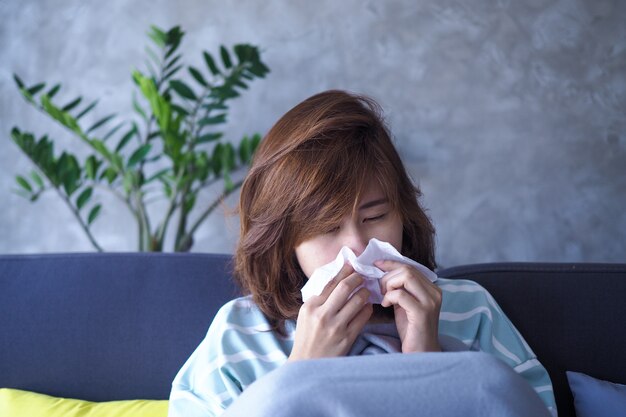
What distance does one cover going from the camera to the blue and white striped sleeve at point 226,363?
102 centimetres

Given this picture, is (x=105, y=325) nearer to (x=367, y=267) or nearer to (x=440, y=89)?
(x=367, y=267)

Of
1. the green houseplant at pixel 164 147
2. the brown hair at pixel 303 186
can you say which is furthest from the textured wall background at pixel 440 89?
the brown hair at pixel 303 186

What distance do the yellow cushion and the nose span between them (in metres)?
0.47

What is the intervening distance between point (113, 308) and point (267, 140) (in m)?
0.47

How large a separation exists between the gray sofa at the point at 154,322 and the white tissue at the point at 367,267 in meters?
0.31

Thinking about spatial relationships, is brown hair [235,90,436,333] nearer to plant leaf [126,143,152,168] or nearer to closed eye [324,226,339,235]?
closed eye [324,226,339,235]

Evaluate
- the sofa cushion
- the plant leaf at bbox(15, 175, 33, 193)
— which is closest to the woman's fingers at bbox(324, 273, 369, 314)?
the sofa cushion

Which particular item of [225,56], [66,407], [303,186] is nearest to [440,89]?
[225,56]

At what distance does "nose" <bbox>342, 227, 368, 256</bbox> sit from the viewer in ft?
3.39

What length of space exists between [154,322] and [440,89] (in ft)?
4.54

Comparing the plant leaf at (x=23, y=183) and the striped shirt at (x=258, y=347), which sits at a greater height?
the plant leaf at (x=23, y=183)

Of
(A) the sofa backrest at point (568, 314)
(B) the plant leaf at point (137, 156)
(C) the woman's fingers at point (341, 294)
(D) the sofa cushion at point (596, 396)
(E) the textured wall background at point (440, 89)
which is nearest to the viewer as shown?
(C) the woman's fingers at point (341, 294)

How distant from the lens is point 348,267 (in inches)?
39.3

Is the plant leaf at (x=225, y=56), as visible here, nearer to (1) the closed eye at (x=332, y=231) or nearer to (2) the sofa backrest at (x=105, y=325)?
(2) the sofa backrest at (x=105, y=325)
